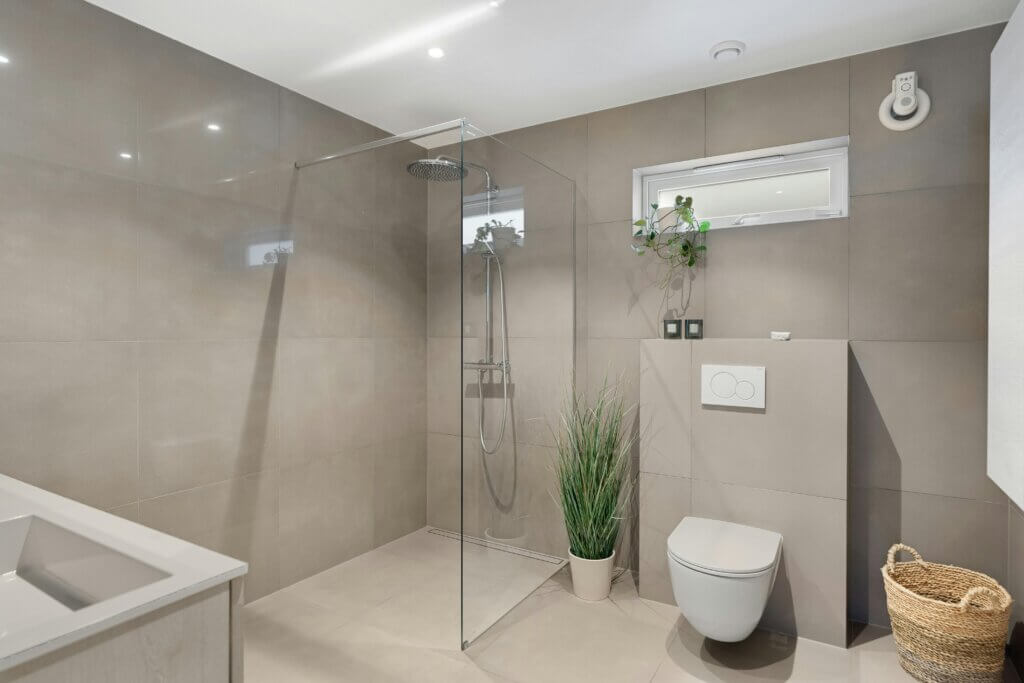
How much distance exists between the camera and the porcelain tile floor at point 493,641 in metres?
2.10

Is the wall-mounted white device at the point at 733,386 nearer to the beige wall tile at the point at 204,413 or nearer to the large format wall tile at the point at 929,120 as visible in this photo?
the large format wall tile at the point at 929,120

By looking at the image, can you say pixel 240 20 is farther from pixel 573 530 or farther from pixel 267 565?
pixel 573 530

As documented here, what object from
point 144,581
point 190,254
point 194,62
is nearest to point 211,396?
point 190,254

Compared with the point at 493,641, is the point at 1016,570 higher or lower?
higher

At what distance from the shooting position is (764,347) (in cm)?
240

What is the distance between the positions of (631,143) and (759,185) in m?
0.67

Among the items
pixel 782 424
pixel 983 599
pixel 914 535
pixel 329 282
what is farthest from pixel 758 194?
pixel 329 282

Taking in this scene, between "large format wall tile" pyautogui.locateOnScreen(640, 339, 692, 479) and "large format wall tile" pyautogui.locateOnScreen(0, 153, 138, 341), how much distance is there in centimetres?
214

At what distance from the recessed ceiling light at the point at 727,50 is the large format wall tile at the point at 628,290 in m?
0.85

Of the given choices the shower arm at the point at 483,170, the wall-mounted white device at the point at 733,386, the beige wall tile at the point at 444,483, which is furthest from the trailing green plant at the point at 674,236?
the beige wall tile at the point at 444,483

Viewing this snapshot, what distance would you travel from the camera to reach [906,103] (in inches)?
90.6

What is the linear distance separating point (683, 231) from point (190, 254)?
221 cm

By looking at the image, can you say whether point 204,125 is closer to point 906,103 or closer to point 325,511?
point 325,511

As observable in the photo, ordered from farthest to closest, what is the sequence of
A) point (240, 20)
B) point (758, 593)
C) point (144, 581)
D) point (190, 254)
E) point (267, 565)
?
point (267, 565), point (190, 254), point (240, 20), point (758, 593), point (144, 581)
